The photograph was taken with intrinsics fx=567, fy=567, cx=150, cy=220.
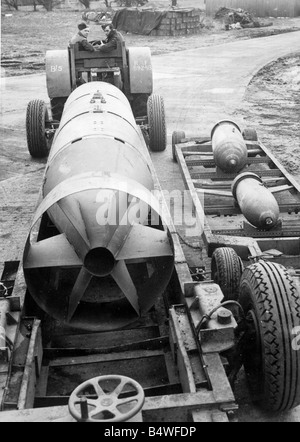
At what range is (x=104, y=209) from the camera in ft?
12.8

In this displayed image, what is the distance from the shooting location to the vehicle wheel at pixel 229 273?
4.19 m

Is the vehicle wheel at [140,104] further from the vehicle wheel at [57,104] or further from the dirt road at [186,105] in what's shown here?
the vehicle wheel at [57,104]

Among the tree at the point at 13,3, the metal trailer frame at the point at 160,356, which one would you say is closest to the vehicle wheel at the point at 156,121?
the metal trailer frame at the point at 160,356

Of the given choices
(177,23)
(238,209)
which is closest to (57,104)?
(238,209)

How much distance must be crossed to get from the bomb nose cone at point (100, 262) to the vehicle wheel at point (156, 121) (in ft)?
15.5

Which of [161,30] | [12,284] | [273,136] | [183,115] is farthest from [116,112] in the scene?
[161,30]

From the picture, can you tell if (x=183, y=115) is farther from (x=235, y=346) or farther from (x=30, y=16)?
(x=30, y=16)

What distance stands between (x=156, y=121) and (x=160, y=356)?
4.89 meters

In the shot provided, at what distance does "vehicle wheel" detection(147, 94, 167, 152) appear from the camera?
8117mm

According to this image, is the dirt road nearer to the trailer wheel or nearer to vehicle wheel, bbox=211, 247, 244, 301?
the trailer wheel

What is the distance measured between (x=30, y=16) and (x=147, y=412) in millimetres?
28768

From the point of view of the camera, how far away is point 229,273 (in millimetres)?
4191

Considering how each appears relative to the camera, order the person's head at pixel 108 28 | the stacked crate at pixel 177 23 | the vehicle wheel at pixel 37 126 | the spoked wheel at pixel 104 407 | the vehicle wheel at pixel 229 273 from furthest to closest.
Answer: the stacked crate at pixel 177 23
the person's head at pixel 108 28
the vehicle wheel at pixel 37 126
the vehicle wheel at pixel 229 273
the spoked wheel at pixel 104 407

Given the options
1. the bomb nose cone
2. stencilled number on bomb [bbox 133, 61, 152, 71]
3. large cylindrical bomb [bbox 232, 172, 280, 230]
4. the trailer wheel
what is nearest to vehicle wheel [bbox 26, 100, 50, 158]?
stencilled number on bomb [bbox 133, 61, 152, 71]
